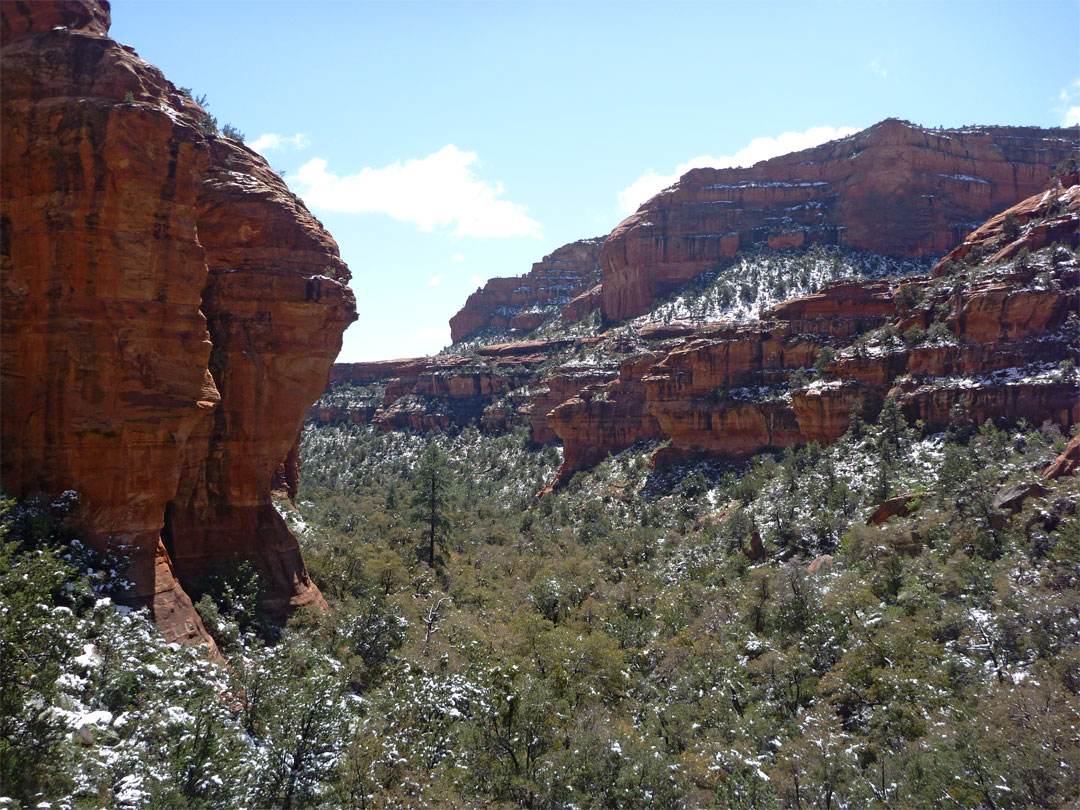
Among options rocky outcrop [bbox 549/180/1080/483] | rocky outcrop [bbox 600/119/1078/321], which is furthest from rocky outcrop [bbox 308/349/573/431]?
rocky outcrop [bbox 549/180/1080/483]

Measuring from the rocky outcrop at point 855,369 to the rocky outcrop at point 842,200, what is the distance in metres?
37.3

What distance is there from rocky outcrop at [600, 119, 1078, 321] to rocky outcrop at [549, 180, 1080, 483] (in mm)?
37276

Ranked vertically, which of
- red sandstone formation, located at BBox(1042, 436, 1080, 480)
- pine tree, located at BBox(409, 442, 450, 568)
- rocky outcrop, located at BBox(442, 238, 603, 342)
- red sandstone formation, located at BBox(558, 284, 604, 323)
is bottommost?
pine tree, located at BBox(409, 442, 450, 568)

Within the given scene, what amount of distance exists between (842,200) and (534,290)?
72.6 meters

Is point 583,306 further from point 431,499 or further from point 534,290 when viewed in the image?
point 431,499

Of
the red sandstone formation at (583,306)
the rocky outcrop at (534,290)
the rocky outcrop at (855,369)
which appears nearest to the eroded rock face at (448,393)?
the red sandstone formation at (583,306)

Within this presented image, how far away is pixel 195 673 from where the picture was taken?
482 inches

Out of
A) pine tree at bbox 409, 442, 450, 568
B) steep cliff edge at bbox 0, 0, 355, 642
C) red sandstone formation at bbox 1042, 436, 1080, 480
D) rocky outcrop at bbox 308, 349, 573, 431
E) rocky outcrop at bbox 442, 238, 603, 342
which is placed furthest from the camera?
rocky outcrop at bbox 442, 238, 603, 342

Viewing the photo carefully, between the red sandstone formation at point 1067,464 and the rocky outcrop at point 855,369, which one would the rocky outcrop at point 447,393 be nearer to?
the rocky outcrop at point 855,369

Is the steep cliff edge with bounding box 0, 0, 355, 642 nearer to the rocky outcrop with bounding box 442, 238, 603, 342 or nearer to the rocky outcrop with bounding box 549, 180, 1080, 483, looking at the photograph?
the rocky outcrop with bounding box 549, 180, 1080, 483

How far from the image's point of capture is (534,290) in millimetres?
144125

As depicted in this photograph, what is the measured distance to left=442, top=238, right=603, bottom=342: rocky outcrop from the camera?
141 metres

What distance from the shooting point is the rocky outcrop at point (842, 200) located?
270ft

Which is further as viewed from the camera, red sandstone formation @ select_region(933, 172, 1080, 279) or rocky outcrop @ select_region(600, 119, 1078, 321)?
rocky outcrop @ select_region(600, 119, 1078, 321)
